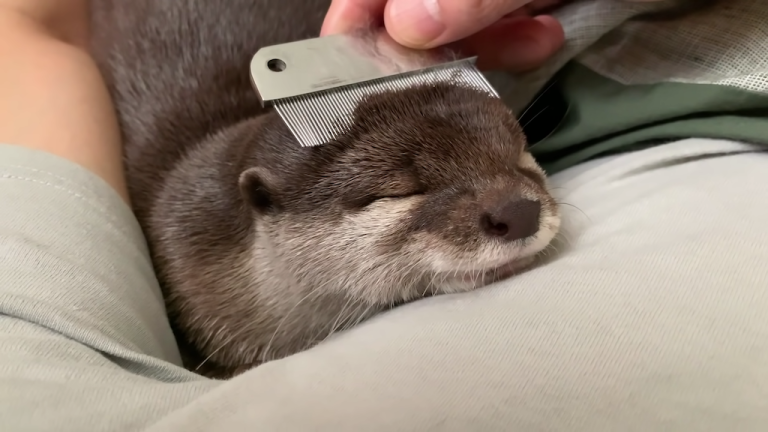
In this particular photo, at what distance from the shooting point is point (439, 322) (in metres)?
0.77

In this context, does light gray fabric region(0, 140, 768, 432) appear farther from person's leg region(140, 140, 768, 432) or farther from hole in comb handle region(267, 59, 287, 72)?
hole in comb handle region(267, 59, 287, 72)

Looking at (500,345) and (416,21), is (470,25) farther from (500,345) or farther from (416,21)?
(500,345)

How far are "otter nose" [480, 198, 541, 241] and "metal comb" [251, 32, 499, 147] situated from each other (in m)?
0.31

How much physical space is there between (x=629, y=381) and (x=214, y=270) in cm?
90

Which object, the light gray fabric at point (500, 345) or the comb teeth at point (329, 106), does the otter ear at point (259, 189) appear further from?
the light gray fabric at point (500, 345)

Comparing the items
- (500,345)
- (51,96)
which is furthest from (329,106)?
(51,96)

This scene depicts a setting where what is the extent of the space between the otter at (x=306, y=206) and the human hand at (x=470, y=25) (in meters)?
0.11

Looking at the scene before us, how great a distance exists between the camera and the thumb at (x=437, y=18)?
0.99 m

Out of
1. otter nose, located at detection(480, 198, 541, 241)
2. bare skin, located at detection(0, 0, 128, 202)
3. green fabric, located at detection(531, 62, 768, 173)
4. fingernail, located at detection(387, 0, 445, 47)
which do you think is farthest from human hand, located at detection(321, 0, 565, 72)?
bare skin, located at detection(0, 0, 128, 202)

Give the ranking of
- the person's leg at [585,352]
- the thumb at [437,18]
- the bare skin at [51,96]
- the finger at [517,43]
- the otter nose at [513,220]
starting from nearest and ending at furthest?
the person's leg at [585,352], the otter nose at [513,220], the thumb at [437,18], the bare skin at [51,96], the finger at [517,43]

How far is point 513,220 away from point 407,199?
0.64 ft

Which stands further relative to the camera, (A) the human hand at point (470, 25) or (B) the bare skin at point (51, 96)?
(B) the bare skin at point (51, 96)

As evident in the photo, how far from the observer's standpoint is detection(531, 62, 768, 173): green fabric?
98cm

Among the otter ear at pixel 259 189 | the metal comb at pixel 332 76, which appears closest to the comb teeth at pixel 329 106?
the metal comb at pixel 332 76
